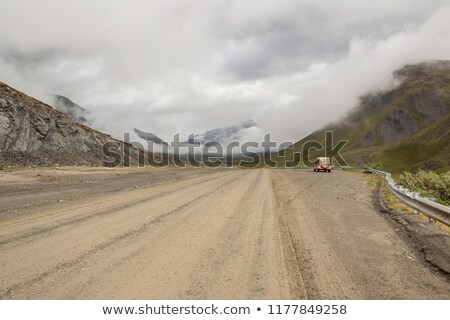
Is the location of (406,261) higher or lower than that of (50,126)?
lower

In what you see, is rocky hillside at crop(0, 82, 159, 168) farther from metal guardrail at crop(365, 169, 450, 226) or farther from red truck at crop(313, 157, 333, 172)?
metal guardrail at crop(365, 169, 450, 226)

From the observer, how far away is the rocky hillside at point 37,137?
2103 inches

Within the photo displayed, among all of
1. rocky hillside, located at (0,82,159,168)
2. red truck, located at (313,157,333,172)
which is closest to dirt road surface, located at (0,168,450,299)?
red truck, located at (313,157,333,172)

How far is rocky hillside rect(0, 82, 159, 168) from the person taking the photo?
53.4 m

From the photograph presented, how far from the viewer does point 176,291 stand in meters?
5.05

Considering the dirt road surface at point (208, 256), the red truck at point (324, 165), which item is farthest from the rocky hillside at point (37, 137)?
the dirt road surface at point (208, 256)

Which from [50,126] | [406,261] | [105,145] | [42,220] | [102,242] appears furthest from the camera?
[105,145]

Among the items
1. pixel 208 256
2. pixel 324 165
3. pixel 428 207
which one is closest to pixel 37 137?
pixel 324 165

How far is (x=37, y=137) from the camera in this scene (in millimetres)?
59562

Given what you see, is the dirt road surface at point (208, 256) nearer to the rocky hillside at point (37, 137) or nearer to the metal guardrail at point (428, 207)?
the metal guardrail at point (428, 207)

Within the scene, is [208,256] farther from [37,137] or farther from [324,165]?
[37,137]
